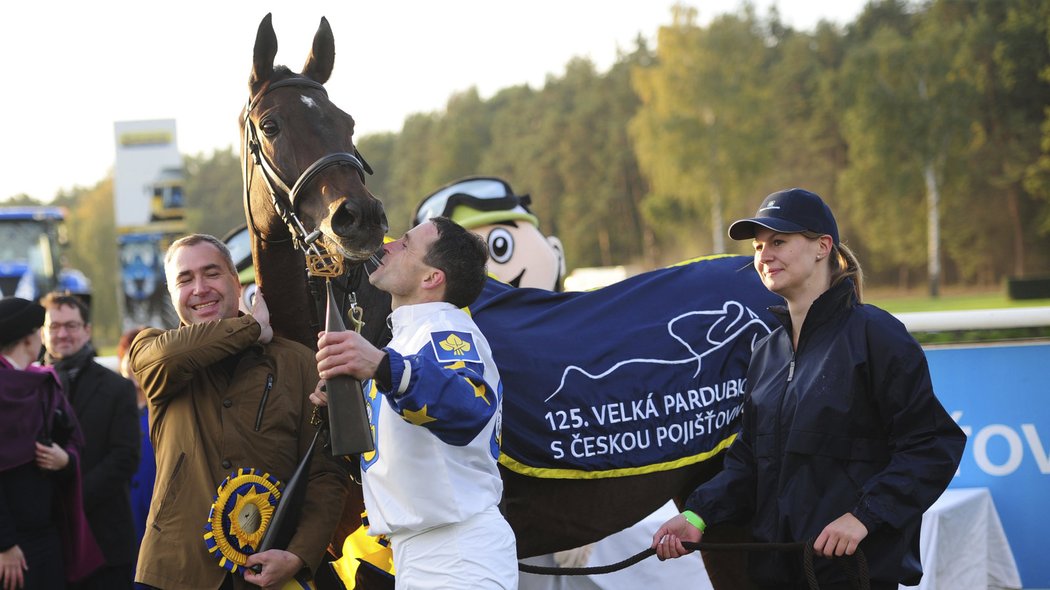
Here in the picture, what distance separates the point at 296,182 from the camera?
2.72 metres

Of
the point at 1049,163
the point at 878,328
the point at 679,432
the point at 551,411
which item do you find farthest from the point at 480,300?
the point at 1049,163

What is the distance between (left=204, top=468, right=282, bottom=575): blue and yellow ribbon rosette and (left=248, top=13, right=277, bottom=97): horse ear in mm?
1171

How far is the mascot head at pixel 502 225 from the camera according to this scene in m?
5.77

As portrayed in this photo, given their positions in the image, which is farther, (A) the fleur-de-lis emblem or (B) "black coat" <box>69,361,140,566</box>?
(B) "black coat" <box>69,361,140,566</box>

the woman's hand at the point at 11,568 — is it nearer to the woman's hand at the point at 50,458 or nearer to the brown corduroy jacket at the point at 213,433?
the woman's hand at the point at 50,458

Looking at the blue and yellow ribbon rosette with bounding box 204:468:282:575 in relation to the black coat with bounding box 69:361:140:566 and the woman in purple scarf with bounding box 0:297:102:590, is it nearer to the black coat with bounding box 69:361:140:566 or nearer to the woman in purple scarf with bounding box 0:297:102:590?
the woman in purple scarf with bounding box 0:297:102:590

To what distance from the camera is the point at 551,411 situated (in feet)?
10.8

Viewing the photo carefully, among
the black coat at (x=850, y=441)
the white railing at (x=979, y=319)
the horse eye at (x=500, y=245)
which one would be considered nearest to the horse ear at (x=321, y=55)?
the black coat at (x=850, y=441)

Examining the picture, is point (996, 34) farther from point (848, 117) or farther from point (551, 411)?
point (551, 411)

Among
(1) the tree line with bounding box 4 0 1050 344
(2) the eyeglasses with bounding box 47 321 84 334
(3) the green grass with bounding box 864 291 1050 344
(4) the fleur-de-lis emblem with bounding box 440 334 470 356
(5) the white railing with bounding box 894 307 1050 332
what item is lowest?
(3) the green grass with bounding box 864 291 1050 344

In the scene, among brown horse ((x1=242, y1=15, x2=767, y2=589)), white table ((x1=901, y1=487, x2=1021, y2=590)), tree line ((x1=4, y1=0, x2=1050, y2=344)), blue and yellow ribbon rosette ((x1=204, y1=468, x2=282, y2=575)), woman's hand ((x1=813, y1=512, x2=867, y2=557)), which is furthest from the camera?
tree line ((x1=4, y1=0, x2=1050, y2=344))

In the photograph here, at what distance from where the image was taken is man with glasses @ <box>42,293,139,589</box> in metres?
4.18

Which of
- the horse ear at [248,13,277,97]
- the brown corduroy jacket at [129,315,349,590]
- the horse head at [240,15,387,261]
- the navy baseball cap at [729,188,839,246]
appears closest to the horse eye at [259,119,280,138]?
the horse head at [240,15,387,261]

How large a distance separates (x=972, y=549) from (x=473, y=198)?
10.6 feet
